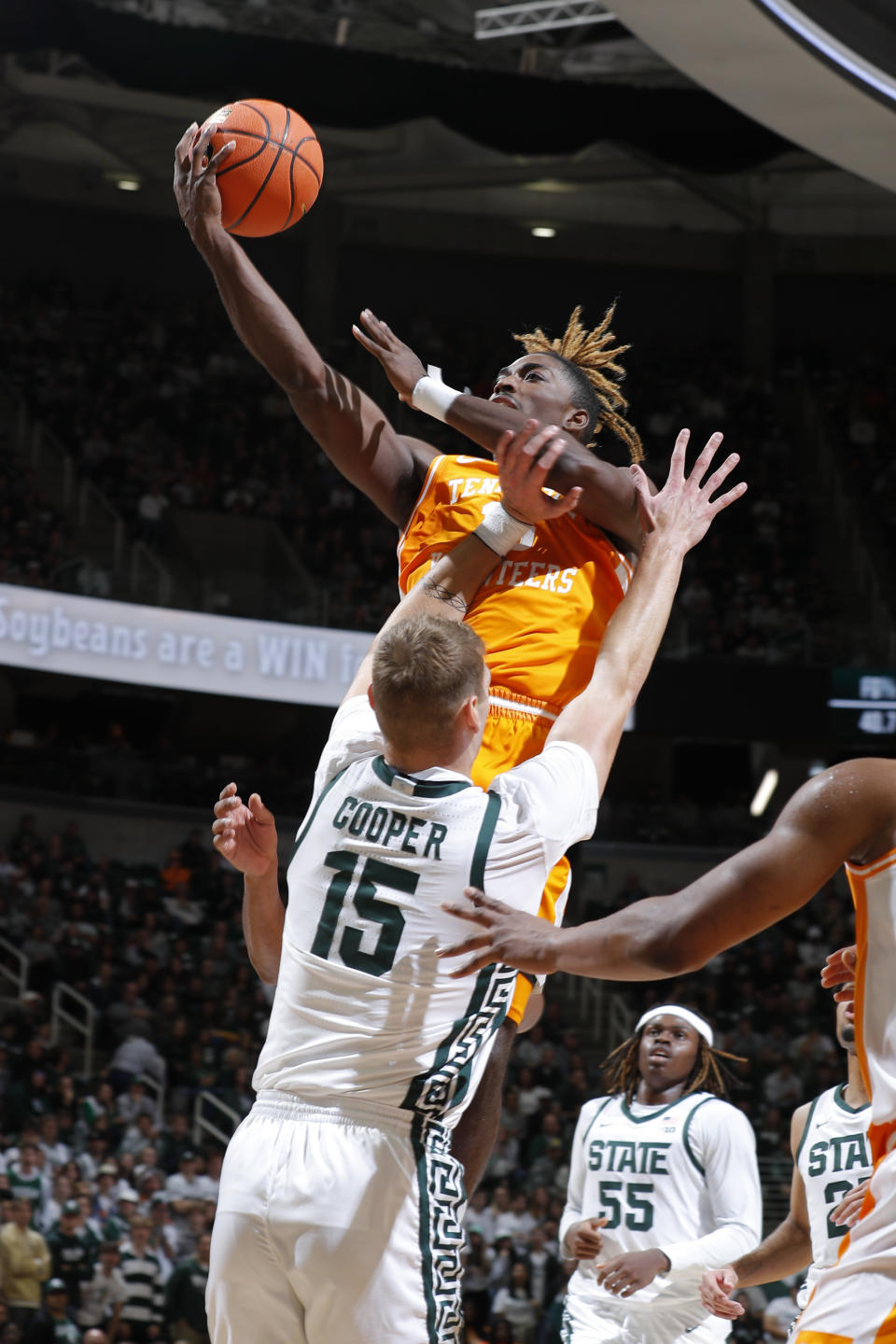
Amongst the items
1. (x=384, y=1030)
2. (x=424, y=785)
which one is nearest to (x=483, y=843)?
(x=424, y=785)

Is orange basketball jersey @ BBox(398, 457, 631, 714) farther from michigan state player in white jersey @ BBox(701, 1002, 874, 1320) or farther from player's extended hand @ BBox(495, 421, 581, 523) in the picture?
michigan state player in white jersey @ BBox(701, 1002, 874, 1320)

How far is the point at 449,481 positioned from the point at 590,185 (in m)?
24.2

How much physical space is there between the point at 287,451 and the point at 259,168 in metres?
19.6

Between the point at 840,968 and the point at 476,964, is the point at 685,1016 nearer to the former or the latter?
the point at 840,968

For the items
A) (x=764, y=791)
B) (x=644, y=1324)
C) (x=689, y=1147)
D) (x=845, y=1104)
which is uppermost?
(x=764, y=791)

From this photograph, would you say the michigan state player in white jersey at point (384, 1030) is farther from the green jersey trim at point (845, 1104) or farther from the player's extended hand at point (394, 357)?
the green jersey trim at point (845, 1104)

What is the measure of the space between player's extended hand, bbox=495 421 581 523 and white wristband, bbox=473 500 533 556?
124 millimetres

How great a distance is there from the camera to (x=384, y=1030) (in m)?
3.08

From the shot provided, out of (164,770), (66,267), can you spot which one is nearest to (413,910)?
(164,770)

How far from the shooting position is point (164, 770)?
21.0 meters

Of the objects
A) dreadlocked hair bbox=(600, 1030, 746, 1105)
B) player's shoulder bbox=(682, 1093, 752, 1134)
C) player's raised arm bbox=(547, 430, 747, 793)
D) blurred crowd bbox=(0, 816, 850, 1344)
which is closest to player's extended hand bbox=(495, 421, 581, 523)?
player's raised arm bbox=(547, 430, 747, 793)

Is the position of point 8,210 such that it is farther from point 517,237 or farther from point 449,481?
point 449,481

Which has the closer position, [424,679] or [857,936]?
[857,936]

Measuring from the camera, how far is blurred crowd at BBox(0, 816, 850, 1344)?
10992mm
